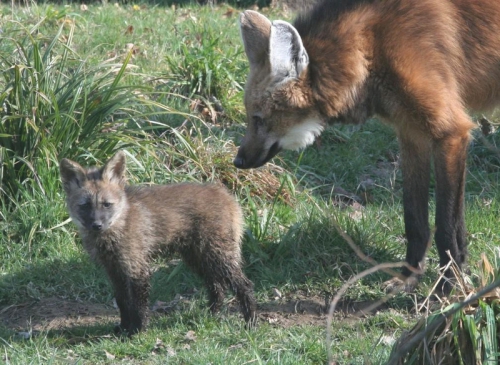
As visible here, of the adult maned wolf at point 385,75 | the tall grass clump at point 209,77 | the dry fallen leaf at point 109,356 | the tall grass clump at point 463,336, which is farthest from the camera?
the tall grass clump at point 209,77

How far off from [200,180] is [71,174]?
4.78ft

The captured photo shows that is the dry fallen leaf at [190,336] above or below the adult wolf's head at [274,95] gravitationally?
below

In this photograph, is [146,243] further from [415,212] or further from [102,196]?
[415,212]

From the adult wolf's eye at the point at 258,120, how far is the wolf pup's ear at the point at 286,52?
0.94ft

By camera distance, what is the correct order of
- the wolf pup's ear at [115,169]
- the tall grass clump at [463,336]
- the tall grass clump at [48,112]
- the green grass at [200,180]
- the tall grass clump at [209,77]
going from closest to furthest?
the tall grass clump at [463,336] → the green grass at [200,180] → the wolf pup's ear at [115,169] → the tall grass clump at [48,112] → the tall grass clump at [209,77]

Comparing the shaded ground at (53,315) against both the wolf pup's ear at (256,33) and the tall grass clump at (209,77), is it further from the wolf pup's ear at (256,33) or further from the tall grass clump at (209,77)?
the tall grass clump at (209,77)

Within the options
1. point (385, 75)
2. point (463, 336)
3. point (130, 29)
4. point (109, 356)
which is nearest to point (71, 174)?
point (109, 356)

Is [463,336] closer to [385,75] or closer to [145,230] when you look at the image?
[385,75]

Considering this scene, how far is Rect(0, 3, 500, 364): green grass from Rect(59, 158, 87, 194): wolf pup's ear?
67 cm

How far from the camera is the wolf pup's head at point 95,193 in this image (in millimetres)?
4441

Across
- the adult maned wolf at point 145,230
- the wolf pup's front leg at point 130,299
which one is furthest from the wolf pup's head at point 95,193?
the wolf pup's front leg at point 130,299

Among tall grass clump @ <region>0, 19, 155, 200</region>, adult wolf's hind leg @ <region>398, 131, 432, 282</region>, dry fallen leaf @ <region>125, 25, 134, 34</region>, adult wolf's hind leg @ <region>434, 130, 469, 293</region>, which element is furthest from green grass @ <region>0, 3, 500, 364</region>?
dry fallen leaf @ <region>125, 25, 134, 34</region>

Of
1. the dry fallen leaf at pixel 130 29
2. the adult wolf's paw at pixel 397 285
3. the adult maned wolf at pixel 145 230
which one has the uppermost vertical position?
the adult maned wolf at pixel 145 230

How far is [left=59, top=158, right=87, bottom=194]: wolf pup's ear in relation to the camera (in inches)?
179
